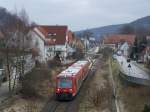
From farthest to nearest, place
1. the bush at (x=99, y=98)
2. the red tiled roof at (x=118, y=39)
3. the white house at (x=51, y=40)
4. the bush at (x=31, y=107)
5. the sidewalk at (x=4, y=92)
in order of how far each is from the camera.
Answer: the red tiled roof at (x=118, y=39) < the white house at (x=51, y=40) < the sidewalk at (x=4, y=92) < the bush at (x=99, y=98) < the bush at (x=31, y=107)

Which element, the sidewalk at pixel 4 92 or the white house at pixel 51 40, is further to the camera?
the white house at pixel 51 40

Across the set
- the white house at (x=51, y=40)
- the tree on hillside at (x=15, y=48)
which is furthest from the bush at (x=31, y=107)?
the white house at (x=51, y=40)

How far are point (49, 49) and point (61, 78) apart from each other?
1822 inches

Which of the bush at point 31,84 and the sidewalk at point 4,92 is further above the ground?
the bush at point 31,84

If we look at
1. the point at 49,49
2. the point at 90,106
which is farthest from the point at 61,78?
the point at 49,49

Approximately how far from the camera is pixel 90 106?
33.3 meters

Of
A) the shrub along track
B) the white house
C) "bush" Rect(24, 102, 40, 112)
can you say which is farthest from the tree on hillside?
the white house

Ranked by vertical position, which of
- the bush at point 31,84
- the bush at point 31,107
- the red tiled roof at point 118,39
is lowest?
the bush at point 31,107

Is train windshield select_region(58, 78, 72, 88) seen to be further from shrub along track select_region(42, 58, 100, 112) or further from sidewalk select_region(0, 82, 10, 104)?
sidewalk select_region(0, 82, 10, 104)

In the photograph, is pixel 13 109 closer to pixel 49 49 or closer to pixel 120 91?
pixel 120 91

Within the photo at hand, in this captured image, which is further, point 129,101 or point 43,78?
point 43,78

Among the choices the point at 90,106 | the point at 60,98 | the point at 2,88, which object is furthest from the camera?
the point at 2,88

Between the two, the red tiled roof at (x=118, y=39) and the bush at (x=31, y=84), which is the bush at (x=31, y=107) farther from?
the red tiled roof at (x=118, y=39)

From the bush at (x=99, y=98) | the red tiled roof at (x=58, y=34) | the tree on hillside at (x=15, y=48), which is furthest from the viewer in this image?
the red tiled roof at (x=58, y=34)
